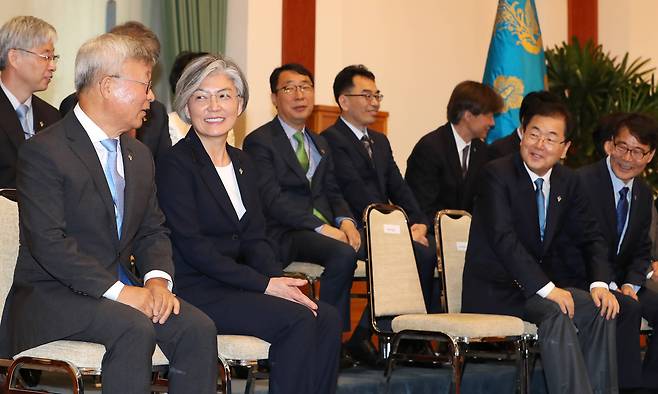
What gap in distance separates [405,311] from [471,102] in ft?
6.04

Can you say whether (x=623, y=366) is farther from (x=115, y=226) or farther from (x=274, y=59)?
(x=274, y=59)

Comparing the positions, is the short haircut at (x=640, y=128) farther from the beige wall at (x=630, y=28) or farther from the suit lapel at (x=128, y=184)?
the beige wall at (x=630, y=28)

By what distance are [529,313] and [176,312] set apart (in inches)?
77.1

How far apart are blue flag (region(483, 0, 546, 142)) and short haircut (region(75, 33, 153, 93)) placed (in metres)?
4.81

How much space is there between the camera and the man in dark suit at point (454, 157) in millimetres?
5988

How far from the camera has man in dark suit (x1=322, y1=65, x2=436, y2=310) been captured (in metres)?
5.58

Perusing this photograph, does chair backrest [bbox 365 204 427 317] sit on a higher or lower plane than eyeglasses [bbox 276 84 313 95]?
lower

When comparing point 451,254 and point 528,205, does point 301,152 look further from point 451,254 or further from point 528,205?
point 528,205

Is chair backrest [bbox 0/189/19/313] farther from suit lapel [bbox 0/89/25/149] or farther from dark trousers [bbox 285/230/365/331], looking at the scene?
dark trousers [bbox 285/230/365/331]

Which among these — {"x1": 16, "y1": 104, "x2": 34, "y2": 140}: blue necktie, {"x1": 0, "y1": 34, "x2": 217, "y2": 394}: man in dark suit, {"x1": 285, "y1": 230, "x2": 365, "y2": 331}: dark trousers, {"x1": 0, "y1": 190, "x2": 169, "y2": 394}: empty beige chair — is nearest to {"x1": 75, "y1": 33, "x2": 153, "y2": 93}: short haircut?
{"x1": 0, "y1": 34, "x2": 217, "y2": 394}: man in dark suit

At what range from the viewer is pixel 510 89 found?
7812 mm

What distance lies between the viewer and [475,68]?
9000 mm

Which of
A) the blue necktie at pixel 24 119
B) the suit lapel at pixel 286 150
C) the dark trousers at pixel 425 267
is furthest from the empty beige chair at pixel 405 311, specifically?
the blue necktie at pixel 24 119

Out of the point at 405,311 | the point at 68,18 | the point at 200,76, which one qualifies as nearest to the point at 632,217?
the point at 405,311
